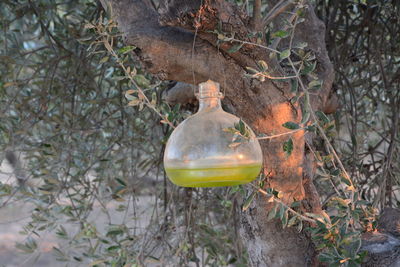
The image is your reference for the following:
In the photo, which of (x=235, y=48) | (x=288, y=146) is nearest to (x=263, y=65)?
(x=235, y=48)

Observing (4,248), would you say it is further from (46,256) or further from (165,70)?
(165,70)

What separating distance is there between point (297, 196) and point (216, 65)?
40 cm

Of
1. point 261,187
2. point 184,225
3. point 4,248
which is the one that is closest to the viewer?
point 261,187

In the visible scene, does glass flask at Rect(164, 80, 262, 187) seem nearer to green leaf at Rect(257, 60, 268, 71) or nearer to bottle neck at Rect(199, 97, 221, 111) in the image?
bottle neck at Rect(199, 97, 221, 111)

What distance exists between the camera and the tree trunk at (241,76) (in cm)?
121

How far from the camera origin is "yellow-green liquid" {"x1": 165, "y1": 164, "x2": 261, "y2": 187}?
1036 mm

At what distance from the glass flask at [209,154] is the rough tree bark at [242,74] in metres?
0.21

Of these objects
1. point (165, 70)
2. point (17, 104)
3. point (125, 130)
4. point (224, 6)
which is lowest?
point (125, 130)

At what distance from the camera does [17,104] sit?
7.14 ft

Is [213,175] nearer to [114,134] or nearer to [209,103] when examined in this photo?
[209,103]

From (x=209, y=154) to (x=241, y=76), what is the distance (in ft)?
1.08

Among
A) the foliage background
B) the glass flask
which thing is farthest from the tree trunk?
the foliage background

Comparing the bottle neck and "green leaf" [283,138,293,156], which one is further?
"green leaf" [283,138,293,156]

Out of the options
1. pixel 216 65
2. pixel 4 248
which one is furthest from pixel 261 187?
pixel 4 248
